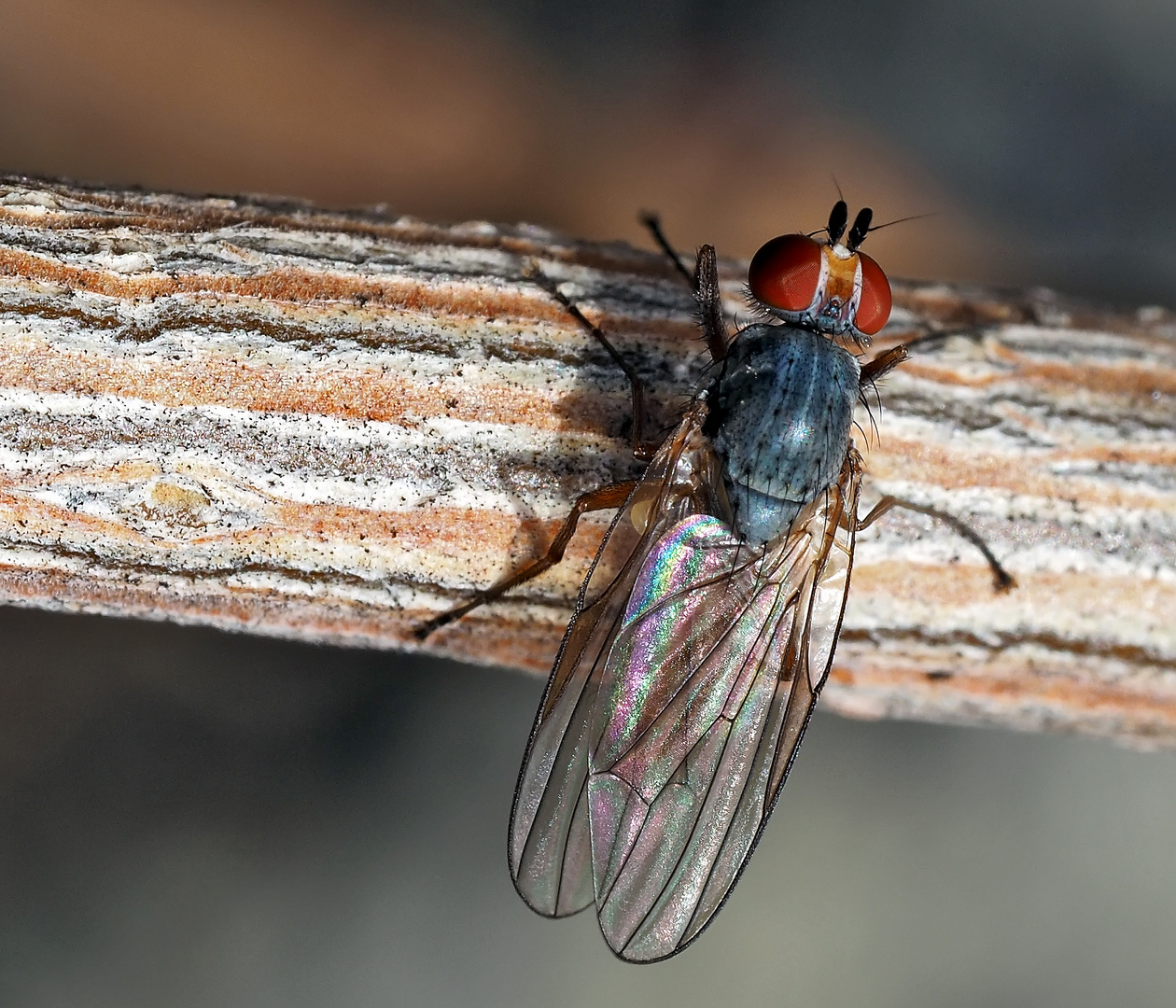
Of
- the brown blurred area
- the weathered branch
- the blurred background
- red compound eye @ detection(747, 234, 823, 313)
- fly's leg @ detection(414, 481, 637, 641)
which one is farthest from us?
the brown blurred area

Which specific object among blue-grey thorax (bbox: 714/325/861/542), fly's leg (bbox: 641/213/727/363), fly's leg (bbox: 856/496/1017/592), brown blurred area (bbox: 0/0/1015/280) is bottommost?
fly's leg (bbox: 856/496/1017/592)

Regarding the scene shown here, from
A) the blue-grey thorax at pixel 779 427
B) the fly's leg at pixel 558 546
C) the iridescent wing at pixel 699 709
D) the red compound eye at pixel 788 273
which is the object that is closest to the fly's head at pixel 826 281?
the red compound eye at pixel 788 273

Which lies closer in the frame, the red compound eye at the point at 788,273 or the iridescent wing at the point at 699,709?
the iridescent wing at the point at 699,709

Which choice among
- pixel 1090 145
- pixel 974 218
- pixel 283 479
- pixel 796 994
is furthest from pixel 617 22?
pixel 796 994

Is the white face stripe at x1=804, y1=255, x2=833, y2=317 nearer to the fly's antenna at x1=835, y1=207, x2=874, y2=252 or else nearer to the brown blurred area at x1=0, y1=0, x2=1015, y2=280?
the fly's antenna at x1=835, y1=207, x2=874, y2=252

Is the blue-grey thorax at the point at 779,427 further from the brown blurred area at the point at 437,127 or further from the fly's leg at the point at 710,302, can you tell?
the brown blurred area at the point at 437,127

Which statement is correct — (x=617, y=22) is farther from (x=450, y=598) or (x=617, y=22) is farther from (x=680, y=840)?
(x=680, y=840)

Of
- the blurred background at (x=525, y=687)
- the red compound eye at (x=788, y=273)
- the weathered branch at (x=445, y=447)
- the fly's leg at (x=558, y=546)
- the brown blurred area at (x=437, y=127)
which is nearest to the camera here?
the weathered branch at (x=445, y=447)

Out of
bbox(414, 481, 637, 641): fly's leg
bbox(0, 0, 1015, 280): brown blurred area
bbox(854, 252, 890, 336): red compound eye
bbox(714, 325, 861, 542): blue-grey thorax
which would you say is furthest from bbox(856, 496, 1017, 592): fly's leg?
bbox(0, 0, 1015, 280): brown blurred area
